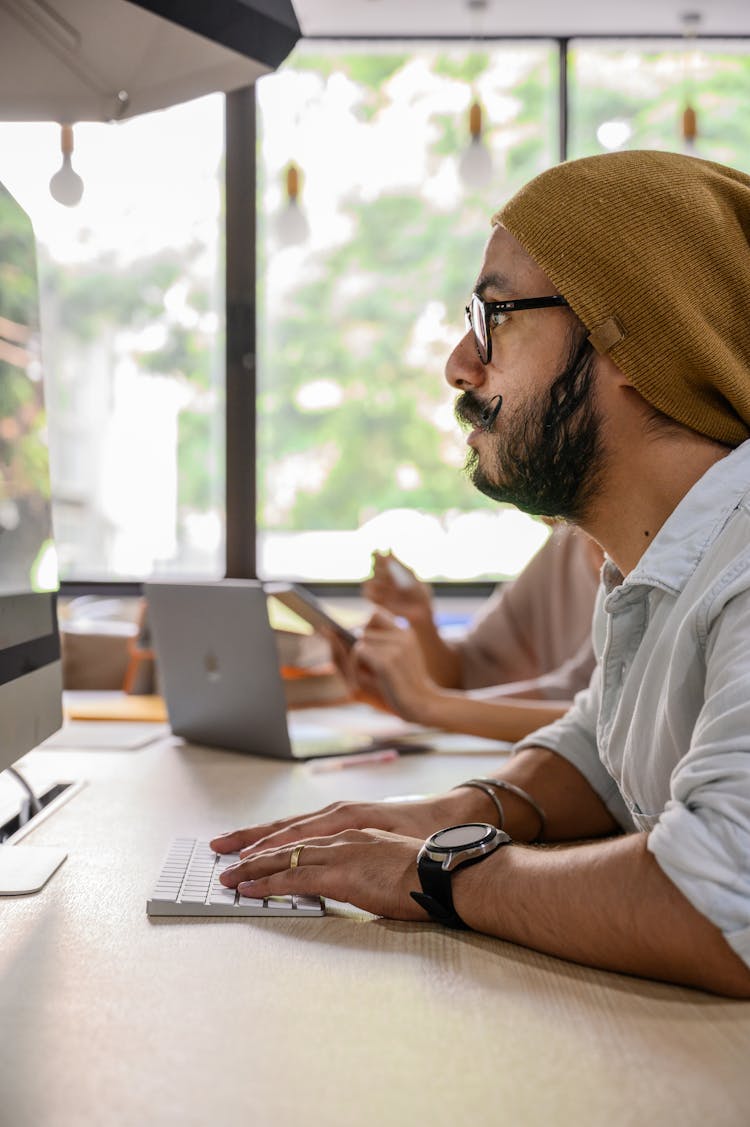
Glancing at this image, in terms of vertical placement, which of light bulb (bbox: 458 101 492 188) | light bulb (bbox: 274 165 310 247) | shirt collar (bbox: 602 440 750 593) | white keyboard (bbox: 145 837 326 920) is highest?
light bulb (bbox: 458 101 492 188)

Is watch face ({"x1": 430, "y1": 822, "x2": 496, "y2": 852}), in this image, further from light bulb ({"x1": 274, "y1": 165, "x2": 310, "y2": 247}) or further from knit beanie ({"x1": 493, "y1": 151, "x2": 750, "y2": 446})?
light bulb ({"x1": 274, "y1": 165, "x2": 310, "y2": 247})

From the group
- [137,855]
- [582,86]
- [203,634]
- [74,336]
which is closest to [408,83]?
[582,86]

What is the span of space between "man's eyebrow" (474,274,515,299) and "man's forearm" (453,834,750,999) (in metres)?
0.54

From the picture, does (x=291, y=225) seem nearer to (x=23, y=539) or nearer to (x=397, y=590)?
(x=397, y=590)

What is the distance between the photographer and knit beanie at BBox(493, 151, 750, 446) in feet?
3.32

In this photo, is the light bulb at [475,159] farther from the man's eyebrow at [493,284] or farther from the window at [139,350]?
the man's eyebrow at [493,284]

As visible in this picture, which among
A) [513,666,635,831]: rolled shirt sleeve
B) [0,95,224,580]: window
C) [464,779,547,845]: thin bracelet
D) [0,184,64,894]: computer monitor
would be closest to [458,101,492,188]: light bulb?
[0,95,224,580]: window

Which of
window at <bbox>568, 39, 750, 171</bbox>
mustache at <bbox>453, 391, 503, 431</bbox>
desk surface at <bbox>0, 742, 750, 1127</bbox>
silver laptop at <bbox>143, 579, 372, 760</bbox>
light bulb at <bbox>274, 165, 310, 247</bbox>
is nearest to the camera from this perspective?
desk surface at <bbox>0, 742, 750, 1127</bbox>

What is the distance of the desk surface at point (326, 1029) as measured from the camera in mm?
594

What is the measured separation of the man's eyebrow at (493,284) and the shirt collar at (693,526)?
0.28 m

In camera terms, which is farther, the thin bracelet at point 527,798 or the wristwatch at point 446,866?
the thin bracelet at point 527,798

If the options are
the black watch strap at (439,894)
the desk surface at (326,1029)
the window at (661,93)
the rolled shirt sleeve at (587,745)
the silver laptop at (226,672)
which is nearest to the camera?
the desk surface at (326,1029)

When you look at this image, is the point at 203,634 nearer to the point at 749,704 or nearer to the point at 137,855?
the point at 137,855

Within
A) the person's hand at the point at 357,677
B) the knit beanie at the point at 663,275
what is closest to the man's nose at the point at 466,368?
the knit beanie at the point at 663,275
